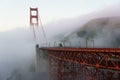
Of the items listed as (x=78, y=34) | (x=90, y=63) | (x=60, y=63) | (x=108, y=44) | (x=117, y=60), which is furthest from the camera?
(x=78, y=34)

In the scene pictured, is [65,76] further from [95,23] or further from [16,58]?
[95,23]

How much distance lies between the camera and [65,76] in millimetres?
56594

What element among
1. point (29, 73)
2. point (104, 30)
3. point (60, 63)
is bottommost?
point (29, 73)

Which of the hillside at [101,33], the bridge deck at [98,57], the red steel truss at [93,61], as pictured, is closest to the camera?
the bridge deck at [98,57]

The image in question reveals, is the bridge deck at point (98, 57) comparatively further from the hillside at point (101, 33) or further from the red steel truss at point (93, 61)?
the hillside at point (101, 33)

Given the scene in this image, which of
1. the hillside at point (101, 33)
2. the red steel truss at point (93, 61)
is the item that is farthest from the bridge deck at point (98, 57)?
the hillside at point (101, 33)

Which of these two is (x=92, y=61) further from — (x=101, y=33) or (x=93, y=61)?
(x=101, y=33)

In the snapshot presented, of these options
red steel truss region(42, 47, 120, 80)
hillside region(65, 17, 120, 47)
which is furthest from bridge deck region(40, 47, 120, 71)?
hillside region(65, 17, 120, 47)

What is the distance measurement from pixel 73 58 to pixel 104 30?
66005 mm

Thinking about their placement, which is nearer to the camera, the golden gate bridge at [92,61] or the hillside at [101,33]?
the golden gate bridge at [92,61]

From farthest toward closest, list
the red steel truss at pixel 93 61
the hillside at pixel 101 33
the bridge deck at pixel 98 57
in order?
1. the hillside at pixel 101 33
2. the red steel truss at pixel 93 61
3. the bridge deck at pixel 98 57

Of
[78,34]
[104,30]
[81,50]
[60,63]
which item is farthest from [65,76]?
[78,34]

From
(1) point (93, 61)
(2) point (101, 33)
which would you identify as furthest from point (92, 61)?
(2) point (101, 33)

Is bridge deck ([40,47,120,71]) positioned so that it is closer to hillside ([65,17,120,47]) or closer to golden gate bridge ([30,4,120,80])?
golden gate bridge ([30,4,120,80])
